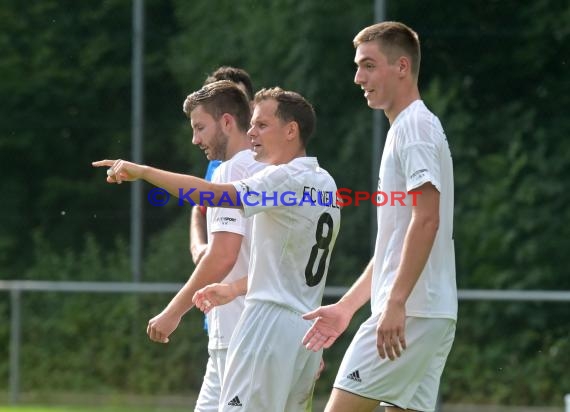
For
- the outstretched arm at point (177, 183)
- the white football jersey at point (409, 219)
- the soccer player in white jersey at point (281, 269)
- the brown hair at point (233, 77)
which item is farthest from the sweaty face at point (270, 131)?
the brown hair at point (233, 77)

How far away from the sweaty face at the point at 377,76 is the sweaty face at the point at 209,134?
103cm

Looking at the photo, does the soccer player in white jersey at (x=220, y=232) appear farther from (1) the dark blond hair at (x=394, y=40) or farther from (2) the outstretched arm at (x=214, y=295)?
(1) the dark blond hair at (x=394, y=40)

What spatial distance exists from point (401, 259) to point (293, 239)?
631mm

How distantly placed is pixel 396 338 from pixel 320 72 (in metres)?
6.98

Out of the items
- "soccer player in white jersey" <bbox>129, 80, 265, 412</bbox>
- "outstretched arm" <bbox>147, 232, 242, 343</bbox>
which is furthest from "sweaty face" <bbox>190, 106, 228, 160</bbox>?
"outstretched arm" <bbox>147, 232, 242, 343</bbox>

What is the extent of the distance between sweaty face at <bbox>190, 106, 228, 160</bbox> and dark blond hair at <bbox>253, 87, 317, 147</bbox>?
1.68 ft

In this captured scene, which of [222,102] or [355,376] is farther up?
[222,102]

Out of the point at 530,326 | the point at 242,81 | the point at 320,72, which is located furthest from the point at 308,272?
the point at 320,72

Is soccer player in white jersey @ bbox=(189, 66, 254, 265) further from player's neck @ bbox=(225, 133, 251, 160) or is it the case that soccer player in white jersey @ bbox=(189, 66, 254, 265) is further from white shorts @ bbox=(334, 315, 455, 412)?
white shorts @ bbox=(334, 315, 455, 412)

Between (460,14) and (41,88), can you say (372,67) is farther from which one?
(41,88)

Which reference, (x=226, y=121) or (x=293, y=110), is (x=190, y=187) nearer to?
(x=293, y=110)

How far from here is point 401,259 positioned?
3.91m

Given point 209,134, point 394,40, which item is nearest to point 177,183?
point 394,40

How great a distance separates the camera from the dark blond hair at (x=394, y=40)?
13.8 ft
